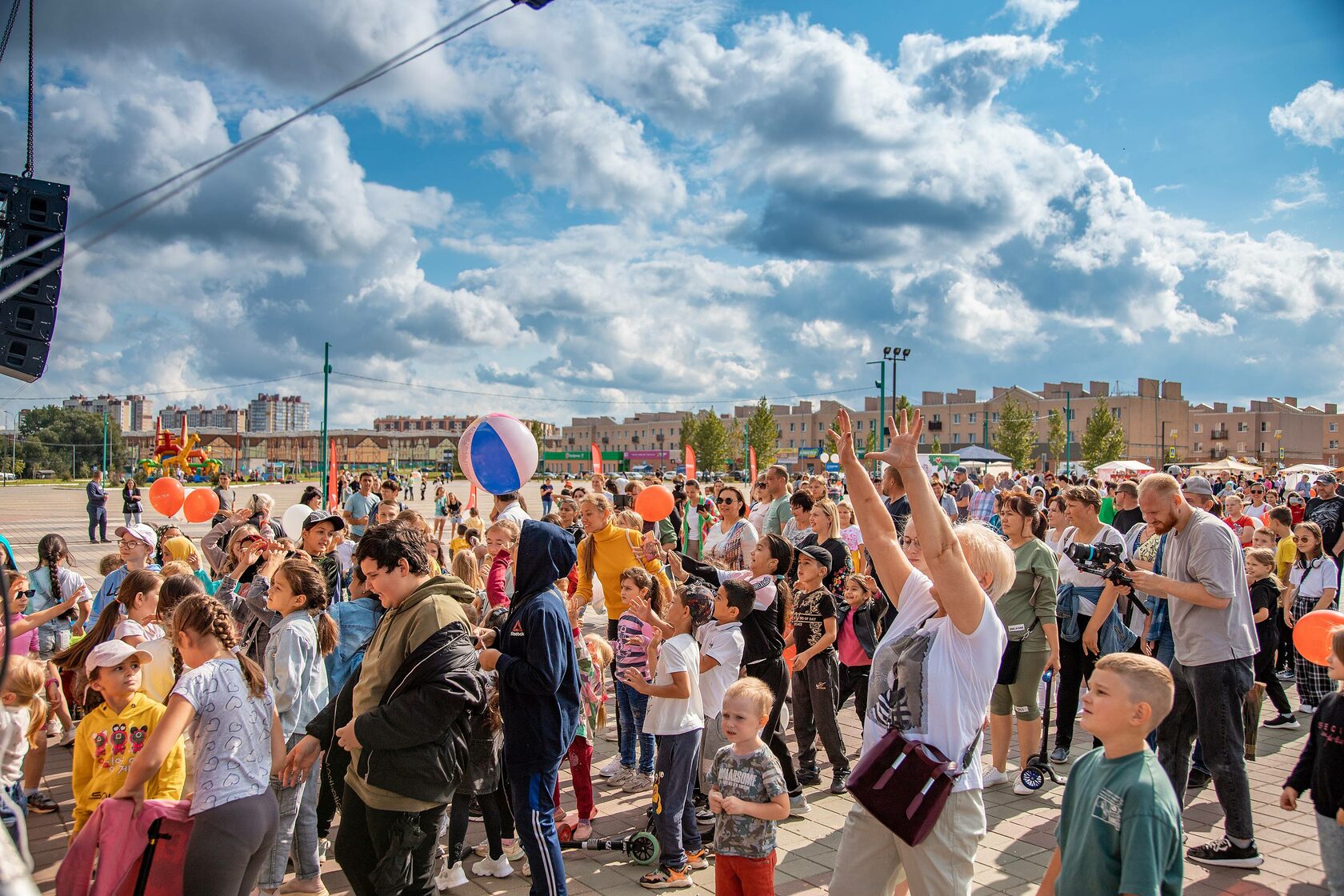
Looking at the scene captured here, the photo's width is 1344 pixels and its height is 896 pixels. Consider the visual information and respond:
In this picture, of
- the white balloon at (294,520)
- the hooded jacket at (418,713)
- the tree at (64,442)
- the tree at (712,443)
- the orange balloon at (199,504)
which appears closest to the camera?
the hooded jacket at (418,713)

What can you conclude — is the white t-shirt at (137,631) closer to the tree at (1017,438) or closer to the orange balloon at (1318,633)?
the orange balloon at (1318,633)

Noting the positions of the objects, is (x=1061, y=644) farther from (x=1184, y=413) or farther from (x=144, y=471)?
(x=1184, y=413)

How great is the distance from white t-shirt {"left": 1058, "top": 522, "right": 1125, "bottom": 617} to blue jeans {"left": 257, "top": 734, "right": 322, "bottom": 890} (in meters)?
5.08

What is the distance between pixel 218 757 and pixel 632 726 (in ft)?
10.4

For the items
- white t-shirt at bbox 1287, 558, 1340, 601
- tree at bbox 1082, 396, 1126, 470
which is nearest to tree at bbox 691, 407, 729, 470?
tree at bbox 1082, 396, 1126, 470

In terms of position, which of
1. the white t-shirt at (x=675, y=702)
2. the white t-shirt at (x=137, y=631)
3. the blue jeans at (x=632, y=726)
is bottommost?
the blue jeans at (x=632, y=726)

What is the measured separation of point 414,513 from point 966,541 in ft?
21.4

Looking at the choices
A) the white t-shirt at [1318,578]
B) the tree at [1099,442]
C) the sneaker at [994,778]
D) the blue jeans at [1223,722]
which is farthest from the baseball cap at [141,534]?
the tree at [1099,442]

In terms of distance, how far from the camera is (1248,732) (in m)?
6.13

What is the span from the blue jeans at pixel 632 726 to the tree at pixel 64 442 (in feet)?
351

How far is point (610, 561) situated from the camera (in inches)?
275

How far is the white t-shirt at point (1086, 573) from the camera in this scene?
240 inches

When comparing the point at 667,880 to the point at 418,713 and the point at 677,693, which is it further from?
the point at 418,713

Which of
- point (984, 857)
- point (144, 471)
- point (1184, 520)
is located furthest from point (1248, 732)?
point (144, 471)
